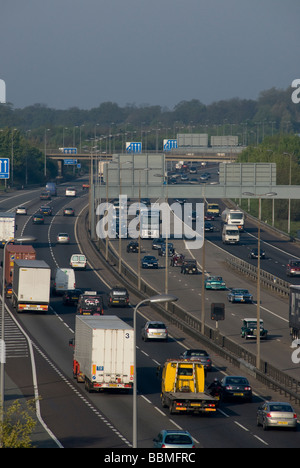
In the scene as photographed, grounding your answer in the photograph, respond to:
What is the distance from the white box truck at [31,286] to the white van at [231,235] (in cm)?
5243

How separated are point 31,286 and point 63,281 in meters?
12.3

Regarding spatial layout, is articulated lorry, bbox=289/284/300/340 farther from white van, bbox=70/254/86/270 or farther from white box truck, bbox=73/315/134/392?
white van, bbox=70/254/86/270

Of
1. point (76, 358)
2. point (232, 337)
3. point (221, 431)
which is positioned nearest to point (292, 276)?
point (232, 337)

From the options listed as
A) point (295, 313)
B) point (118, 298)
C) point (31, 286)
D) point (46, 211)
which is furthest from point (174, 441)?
point (46, 211)

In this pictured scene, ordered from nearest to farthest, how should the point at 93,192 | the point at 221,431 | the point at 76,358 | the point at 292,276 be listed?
the point at 221,431 → the point at 76,358 → the point at 292,276 → the point at 93,192

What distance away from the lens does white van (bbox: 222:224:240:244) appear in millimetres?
131750

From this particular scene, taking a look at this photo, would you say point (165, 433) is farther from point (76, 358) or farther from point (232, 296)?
point (232, 296)

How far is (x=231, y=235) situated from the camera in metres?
132

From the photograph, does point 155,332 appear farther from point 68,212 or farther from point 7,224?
point 68,212

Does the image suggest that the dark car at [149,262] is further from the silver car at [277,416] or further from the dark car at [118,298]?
the silver car at [277,416]
